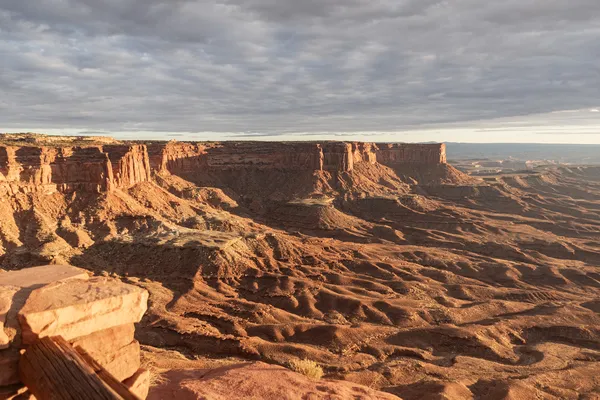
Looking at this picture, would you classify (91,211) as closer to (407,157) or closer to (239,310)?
(239,310)

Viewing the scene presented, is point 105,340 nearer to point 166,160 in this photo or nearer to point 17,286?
point 17,286

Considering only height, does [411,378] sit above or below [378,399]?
below

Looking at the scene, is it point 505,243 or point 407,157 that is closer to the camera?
point 505,243

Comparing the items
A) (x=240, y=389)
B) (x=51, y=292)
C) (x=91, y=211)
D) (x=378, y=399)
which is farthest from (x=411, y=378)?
(x=91, y=211)

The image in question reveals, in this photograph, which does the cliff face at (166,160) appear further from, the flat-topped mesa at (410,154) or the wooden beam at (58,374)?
the wooden beam at (58,374)

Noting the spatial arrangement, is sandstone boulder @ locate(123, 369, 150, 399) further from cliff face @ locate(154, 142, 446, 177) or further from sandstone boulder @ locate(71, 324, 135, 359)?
cliff face @ locate(154, 142, 446, 177)

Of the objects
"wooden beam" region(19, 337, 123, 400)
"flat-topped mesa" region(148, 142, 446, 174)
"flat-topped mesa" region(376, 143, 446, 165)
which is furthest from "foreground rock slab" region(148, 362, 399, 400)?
"flat-topped mesa" region(376, 143, 446, 165)
